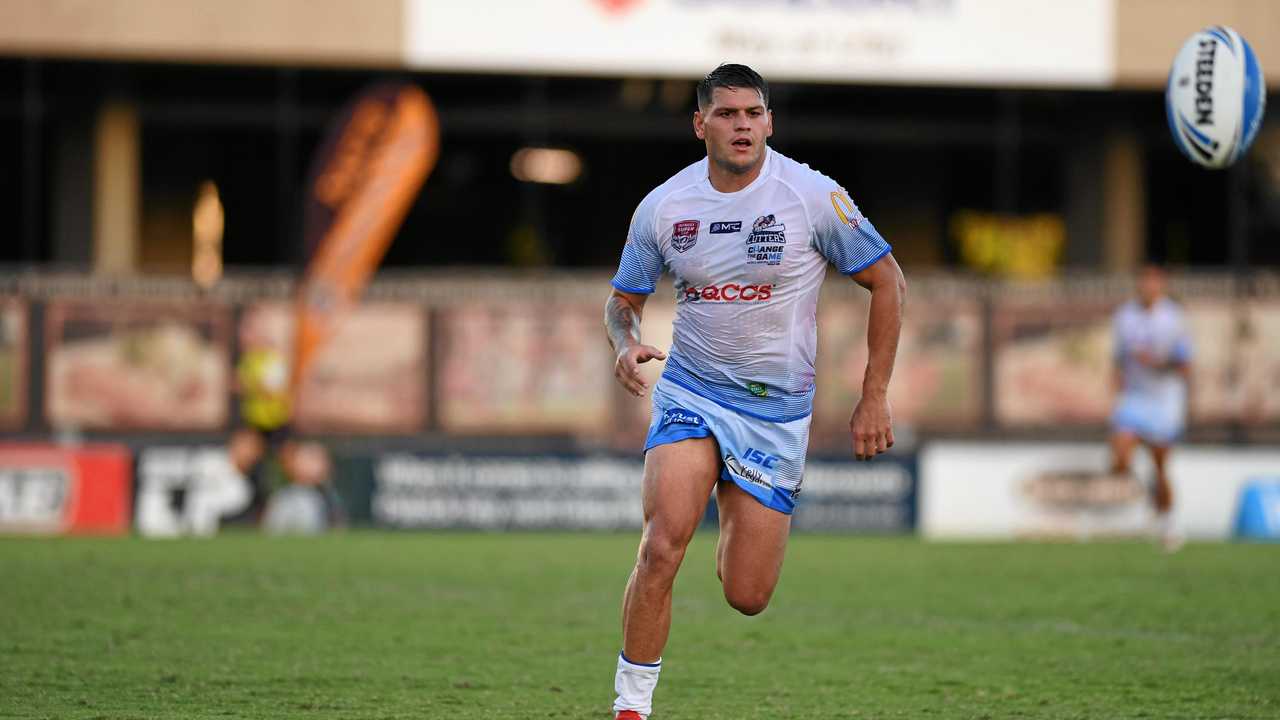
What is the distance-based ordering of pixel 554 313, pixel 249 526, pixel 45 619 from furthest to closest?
pixel 554 313 < pixel 249 526 < pixel 45 619

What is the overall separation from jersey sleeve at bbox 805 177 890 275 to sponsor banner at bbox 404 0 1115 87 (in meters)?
18.3

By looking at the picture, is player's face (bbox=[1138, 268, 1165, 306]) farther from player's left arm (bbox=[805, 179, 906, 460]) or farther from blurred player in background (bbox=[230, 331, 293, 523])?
player's left arm (bbox=[805, 179, 906, 460])

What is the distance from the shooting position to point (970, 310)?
2278cm

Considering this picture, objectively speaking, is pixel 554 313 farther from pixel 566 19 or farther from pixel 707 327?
pixel 707 327

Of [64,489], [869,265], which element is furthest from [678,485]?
[64,489]

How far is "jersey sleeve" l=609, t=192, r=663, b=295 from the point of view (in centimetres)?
710

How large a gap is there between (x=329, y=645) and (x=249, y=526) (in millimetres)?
10261

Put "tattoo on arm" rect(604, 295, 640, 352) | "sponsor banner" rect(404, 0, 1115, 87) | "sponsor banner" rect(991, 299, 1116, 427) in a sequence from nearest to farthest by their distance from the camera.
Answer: "tattoo on arm" rect(604, 295, 640, 352), "sponsor banner" rect(991, 299, 1116, 427), "sponsor banner" rect(404, 0, 1115, 87)

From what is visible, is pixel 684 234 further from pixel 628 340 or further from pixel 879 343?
pixel 879 343

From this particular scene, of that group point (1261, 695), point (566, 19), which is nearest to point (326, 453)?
point (566, 19)

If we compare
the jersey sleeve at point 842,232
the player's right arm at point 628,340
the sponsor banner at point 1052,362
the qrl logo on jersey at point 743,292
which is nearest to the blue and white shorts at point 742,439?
the player's right arm at point 628,340

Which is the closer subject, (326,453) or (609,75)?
(326,453)

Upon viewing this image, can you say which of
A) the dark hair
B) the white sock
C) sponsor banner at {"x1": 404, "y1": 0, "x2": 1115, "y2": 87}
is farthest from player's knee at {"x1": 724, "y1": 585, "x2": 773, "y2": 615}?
sponsor banner at {"x1": 404, "y1": 0, "x2": 1115, "y2": 87}

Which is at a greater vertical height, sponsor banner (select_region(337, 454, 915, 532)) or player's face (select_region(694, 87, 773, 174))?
player's face (select_region(694, 87, 773, 174))
